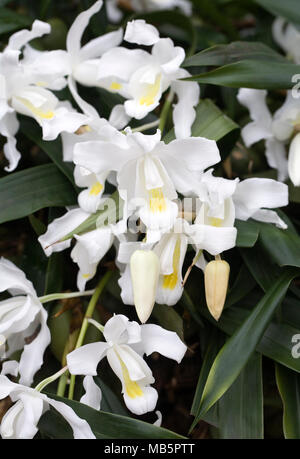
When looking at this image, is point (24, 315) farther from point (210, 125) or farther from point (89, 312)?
point (210, 125)

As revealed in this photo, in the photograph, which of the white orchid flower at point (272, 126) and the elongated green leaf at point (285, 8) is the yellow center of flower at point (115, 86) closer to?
the white orchid flower at point (272, 126)

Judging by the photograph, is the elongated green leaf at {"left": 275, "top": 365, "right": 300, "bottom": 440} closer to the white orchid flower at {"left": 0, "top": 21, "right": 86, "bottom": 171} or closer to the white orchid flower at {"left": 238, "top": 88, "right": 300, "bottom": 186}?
the white orchid flower at {"left": 238, "top": 88, "right": 300, "bottom": 186}

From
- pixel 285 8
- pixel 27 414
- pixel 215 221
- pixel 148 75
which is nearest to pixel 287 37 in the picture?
pixel 285 8

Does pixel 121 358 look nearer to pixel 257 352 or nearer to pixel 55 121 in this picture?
pixel 257 352

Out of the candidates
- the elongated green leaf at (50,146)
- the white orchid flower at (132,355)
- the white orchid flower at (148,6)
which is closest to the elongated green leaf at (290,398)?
the white orchid flower at (132,355)

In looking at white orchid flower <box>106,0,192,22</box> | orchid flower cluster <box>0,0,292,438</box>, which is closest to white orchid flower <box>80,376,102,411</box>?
orchid flower cluster <box>0,0,292,438</box>
